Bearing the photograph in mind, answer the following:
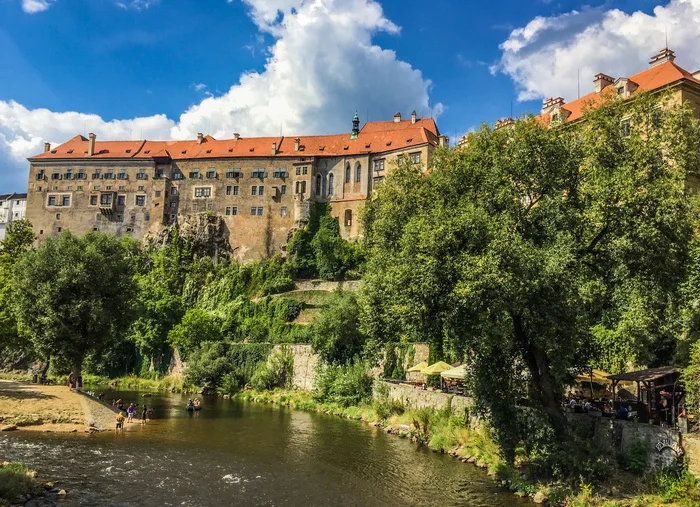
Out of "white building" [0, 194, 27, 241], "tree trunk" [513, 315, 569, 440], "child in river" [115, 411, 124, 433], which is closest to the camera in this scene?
"tree trunk" [513, 315, 569, 440]

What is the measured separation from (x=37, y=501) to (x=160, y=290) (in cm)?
4834

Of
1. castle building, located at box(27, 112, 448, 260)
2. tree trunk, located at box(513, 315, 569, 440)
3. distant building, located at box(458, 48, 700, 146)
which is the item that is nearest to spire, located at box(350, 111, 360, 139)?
castle building, located at box(27, 112, 448, 260)

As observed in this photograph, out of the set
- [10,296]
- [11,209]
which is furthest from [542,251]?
[11,209]

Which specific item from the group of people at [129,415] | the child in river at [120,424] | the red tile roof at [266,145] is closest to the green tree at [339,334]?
the group of people at [129,415]

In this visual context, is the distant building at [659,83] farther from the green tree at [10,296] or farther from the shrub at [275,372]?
the green tree at [10,296]

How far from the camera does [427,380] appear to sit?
106ft

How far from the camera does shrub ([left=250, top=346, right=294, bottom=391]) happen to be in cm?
4534

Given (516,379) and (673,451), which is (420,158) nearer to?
(516,379)

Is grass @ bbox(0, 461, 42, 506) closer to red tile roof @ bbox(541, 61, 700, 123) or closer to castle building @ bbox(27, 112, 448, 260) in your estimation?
red tile roof @ bbox(541, 61, 700, 123)

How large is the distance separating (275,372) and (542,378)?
30.2m

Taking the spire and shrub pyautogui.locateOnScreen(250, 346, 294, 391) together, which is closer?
shrub pyautogui.locateOnScreen(250, 346, 294, 391)

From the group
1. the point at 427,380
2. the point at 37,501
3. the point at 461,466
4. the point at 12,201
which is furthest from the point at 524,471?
the point at 12,201

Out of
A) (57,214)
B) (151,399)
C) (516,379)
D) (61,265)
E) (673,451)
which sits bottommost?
(151,399)

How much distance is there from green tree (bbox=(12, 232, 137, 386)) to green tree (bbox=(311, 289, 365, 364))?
14117mm
